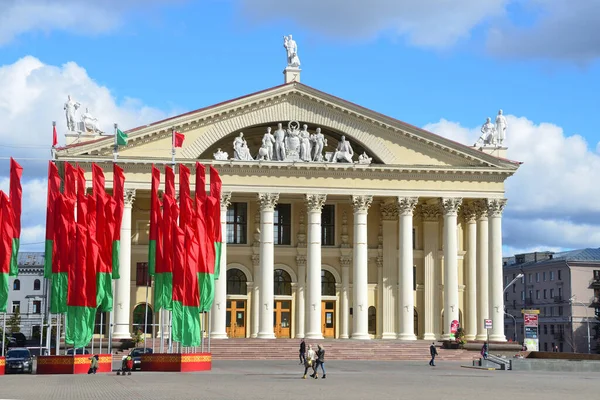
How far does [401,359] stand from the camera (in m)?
65.0

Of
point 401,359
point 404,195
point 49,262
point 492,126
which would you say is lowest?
point 401,359

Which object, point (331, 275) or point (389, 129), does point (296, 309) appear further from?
point (389, 129)

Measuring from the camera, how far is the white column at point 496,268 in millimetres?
69588

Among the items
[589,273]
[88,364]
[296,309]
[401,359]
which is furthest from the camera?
[589,273]

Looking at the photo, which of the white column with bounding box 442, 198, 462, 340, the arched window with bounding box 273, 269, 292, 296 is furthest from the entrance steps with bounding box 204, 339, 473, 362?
the arched window with bounding box 273, 269, 292, 296

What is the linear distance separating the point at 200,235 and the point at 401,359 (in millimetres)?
22019

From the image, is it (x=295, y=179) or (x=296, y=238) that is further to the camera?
(x=296, y=238)

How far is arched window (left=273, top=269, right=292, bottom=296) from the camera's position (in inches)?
2928

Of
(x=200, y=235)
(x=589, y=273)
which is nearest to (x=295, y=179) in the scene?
(x=200, y=235)

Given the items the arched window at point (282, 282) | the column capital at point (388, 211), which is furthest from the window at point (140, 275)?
the column capital at point (388, 211)

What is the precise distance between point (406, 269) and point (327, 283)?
7735mm

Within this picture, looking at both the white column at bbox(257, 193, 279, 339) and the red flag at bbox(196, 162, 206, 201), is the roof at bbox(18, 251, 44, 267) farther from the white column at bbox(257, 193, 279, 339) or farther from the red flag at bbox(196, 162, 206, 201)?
the red flag at bbox(196, 162, 206, 201)

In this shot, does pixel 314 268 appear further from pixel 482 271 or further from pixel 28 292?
pixel 28 292

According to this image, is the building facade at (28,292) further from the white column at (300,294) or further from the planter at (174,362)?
the planter at (174,362)
